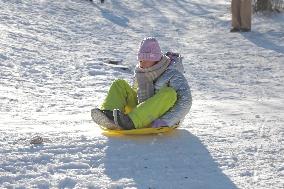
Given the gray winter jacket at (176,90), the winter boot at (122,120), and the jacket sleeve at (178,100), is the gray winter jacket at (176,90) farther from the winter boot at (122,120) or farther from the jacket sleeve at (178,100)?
the winter boot at (122,120)

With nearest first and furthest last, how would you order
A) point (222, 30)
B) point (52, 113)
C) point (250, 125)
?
1. point (250, 125)
2. point (52, 113)
3. point (222, 30)

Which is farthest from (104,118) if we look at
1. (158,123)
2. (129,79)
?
(129,79)

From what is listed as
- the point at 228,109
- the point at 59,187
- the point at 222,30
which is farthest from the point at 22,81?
the point at 222,30

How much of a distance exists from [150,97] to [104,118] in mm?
469

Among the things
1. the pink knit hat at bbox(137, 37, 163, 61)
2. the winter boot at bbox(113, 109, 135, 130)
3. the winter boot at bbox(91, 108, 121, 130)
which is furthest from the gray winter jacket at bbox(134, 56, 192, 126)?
the winter boot at bbox(91, 108, 121, 130)

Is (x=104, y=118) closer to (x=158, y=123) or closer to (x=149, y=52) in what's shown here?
(x=158, y=123)

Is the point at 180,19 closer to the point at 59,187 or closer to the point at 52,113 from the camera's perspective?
the point at 52,113

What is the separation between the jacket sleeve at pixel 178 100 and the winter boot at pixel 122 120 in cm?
29

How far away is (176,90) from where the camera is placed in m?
4.78

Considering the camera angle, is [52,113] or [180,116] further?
[52,113]

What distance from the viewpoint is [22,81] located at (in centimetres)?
823

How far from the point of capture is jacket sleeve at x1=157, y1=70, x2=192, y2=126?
4641 millimetres

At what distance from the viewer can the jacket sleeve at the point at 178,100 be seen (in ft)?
15.2

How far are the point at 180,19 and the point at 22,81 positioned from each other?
8968 mm
